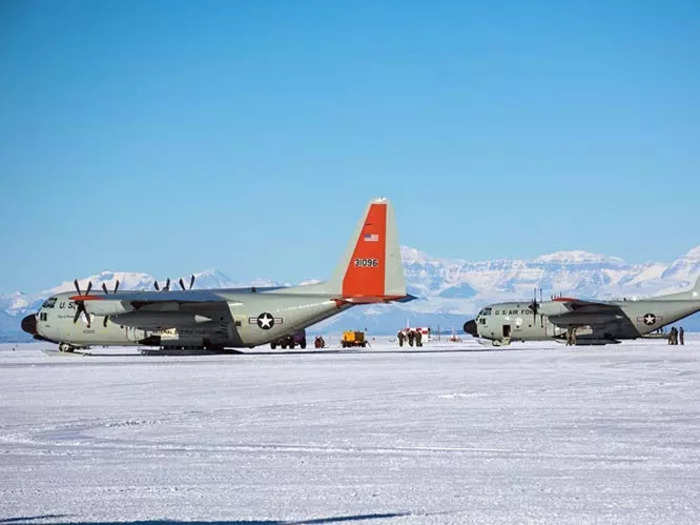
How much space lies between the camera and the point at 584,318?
7094 cm

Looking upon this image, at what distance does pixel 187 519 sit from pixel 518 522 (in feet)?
8.79

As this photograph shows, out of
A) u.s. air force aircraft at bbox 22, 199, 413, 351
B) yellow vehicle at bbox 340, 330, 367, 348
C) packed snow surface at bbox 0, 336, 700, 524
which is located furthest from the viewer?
yellow vehicle at bbox 340, 330, 367, 348

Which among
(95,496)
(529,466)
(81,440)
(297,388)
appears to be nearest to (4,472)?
(95,496)

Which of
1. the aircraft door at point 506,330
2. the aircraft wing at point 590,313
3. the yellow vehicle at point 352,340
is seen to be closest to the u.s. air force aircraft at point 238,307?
the aircraft wing at point 590,313

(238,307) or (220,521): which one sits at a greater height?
(238,307)

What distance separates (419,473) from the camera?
10.6m

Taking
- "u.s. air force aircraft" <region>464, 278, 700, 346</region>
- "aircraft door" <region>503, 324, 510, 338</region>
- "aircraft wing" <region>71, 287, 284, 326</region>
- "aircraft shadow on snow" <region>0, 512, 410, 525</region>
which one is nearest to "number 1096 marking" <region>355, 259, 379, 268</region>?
"aircraft wing" <region>71, 287, 284, 326</region>

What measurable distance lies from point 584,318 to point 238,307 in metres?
29.2

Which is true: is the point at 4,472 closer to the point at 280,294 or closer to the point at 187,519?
the point at 187,519

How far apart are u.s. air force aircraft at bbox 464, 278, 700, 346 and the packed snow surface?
152 feet

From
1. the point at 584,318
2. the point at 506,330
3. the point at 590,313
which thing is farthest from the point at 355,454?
the point at 506,330

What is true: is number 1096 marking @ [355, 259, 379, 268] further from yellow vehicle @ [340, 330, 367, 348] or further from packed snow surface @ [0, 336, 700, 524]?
yellow vehicle @ [340, 330, 367, 348]

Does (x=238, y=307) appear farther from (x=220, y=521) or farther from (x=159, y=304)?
(x=220, y=521)

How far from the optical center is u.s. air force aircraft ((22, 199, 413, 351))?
166ft
